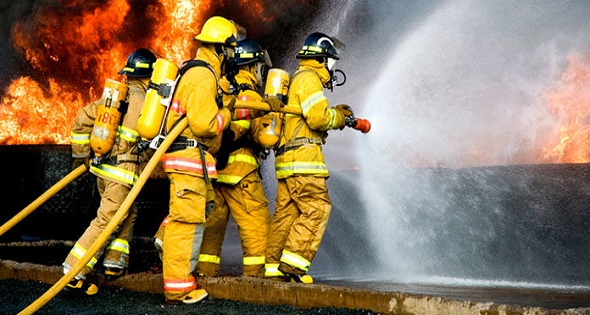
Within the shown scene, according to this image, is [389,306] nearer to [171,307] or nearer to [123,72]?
[171,307]

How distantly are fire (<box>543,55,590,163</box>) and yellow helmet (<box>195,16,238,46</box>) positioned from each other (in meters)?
6.20

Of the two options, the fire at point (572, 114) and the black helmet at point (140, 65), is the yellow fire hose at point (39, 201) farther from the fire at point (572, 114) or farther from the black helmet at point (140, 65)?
the fire at point (572, 114)

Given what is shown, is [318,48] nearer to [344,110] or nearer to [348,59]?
[344,110]

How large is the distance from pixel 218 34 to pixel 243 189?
155cm

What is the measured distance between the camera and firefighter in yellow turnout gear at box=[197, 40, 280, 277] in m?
6.85

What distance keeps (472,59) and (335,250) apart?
13.5 ft

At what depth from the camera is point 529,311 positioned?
4.18 metres

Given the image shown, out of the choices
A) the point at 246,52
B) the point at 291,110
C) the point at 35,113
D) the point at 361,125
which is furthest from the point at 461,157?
the point at 35,113

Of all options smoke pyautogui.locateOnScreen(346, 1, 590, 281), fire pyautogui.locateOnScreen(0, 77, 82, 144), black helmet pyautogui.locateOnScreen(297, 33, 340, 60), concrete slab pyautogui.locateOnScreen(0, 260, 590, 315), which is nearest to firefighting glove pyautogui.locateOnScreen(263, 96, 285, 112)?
black helmet pyautogui.locateOnScreen(297, 33, 340, 60)

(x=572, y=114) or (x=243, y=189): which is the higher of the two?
(x=572, y=114)

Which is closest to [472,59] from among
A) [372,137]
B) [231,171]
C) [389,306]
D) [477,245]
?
[372,137]

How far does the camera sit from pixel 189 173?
224 inches

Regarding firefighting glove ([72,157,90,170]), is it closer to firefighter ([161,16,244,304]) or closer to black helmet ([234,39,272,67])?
firefighter ([161,16,244,304])

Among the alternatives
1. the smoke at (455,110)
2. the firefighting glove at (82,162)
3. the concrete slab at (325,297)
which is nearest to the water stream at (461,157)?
the smoke at (455,110)
